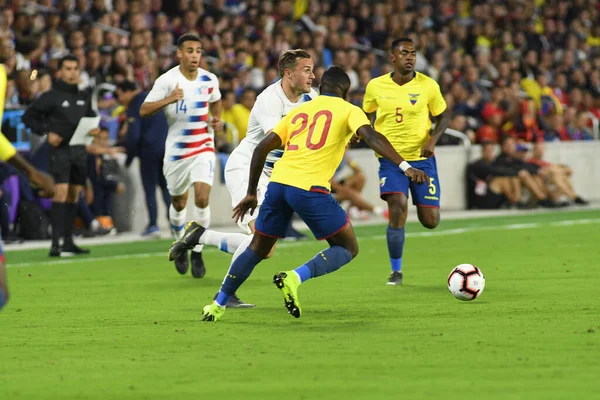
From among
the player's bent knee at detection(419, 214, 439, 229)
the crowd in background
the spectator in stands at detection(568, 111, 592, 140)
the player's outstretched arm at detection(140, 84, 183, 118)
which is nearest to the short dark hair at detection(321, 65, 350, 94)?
the player's bent knee at detection(419, 214, 439, 229)

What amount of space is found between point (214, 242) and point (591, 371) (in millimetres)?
5028

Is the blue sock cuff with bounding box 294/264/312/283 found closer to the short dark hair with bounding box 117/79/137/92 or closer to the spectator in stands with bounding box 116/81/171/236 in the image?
the spectator in stands with bounding box 116/81/171/236

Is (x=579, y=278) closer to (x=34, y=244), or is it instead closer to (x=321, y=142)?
(x=321, y=142)

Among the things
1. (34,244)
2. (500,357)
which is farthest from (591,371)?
(34,244)

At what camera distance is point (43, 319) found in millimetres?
9930

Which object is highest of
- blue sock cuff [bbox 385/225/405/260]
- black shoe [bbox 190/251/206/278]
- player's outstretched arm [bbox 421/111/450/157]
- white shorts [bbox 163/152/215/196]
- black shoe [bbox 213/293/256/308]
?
player's outstretched arm [bbox 421/111/450/157]

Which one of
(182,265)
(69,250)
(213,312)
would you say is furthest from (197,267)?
(213,312)

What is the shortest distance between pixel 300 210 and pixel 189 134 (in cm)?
456

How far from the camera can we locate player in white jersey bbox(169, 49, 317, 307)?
978cm

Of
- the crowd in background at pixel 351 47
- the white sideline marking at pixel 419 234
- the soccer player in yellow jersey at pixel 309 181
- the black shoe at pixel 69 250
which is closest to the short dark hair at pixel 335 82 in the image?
the soccer player in yellow jersey at pixel 309 181

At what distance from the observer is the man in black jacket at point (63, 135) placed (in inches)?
625

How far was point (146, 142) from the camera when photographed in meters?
18.6

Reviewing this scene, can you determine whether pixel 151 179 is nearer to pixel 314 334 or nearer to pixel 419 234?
pixel 419 234

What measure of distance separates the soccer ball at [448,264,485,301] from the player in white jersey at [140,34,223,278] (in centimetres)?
370
